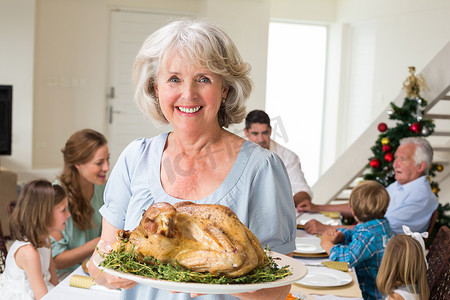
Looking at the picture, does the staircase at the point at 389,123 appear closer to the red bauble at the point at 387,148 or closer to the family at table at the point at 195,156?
the red bauble at the point at 387,148

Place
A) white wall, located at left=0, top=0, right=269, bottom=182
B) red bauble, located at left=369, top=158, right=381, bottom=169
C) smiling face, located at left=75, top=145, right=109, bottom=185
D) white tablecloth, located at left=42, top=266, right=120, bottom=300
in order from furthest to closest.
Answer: white wall, located at left=0, top=0, right=269, bottom=182 < red bauble, located at left=369, top=158, right=381, bottom=169 < smiling face, located at left=75, top=145, right=109, bottom=185 < white tablecloth, located at left=42, top=266, right=120, bottom=300

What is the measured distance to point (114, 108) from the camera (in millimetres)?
8094

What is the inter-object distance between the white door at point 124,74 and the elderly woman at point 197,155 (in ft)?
22.1

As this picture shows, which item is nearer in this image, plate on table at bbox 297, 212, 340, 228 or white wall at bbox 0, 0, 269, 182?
plate on table at bbox 297, 212, 340, 228

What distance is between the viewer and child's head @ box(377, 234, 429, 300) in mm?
2391

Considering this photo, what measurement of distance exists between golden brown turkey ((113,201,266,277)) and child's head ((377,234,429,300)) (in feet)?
5.06

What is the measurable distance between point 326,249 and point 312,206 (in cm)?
102

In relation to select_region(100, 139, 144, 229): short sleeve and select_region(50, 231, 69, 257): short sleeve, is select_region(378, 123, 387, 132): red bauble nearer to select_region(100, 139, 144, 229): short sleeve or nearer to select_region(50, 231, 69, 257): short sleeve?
select_region(50, 231, 69, 257): short sleeve

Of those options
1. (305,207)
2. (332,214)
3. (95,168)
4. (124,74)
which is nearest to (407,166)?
(332,214)

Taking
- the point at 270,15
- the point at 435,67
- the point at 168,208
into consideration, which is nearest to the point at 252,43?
the point at 270,15

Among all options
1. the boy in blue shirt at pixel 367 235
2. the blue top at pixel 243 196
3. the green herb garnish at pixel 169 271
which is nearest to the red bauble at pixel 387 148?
the boy in blue shirt at pixel 367 235

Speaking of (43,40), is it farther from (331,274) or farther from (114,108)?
(331,274)

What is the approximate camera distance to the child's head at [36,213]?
244cm

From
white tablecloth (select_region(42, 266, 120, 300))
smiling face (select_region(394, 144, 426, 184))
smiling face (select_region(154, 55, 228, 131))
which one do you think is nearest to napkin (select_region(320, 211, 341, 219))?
smiling face (select_region(394, 144, 426, 184))
